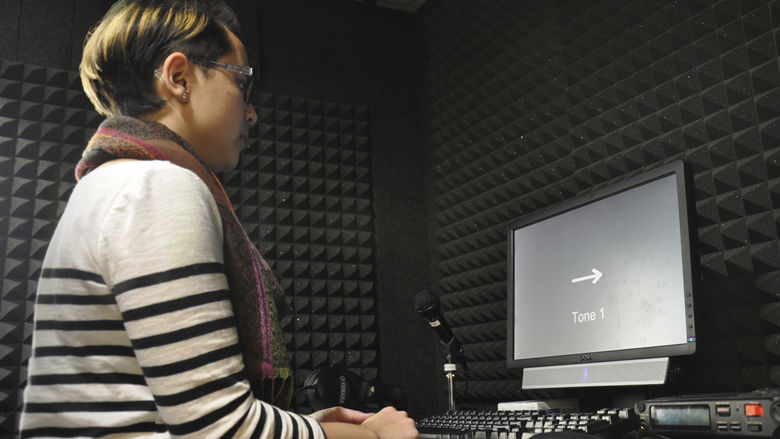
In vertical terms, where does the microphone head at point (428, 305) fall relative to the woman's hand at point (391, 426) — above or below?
above

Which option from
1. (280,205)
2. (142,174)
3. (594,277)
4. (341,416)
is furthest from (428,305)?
(142,174)

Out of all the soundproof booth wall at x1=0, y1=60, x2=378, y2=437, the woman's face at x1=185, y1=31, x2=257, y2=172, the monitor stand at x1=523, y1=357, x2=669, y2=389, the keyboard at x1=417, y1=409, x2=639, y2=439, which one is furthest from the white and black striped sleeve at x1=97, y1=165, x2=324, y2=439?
the soundproof booth wall at x1=0, y1=60, x2=378, y2=437

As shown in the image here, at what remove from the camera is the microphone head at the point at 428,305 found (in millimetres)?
2225

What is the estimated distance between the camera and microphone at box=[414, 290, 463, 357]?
7.31 ft

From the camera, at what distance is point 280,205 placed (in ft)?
9.55

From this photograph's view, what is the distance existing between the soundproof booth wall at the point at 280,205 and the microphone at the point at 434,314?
671 millimetres

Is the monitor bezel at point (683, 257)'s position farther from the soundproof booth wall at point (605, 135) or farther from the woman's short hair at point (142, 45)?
the woman's short hair at point (142, 45)

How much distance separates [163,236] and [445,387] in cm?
237

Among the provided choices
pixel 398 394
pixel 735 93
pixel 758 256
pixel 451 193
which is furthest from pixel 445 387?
pixel 735 93

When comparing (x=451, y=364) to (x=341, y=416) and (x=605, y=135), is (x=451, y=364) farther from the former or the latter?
(x=341, y=416)

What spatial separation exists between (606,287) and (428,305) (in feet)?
2.12

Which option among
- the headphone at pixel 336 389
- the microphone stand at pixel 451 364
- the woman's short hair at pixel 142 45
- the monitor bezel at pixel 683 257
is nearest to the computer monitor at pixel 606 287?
the monitor bezel at pixel 683 257

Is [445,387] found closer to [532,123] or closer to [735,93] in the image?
[532,123]

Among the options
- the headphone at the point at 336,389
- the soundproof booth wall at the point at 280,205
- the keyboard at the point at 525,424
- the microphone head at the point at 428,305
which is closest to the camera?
the keyboard at the point at 525,424
